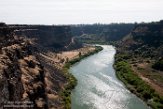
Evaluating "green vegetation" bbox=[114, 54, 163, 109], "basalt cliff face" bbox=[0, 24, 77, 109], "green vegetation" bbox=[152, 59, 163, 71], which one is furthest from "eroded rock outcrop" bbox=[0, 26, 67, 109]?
"green vegetation" bbox=[152, 59, 163, 71]

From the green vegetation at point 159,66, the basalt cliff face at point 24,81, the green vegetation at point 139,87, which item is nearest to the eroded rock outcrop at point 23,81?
the basalt cliff face at point 24,81

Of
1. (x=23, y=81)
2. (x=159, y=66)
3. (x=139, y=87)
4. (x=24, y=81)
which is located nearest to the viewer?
(x=23, y=81)

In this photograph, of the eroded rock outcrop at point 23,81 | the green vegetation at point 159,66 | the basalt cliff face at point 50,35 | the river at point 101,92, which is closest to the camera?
the eroded rock outcrop at point 23,81

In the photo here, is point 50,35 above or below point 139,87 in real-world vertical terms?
above

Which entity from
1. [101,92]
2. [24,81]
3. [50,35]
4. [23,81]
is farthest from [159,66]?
[50,35]

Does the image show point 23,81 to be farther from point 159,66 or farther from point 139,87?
point 159,66

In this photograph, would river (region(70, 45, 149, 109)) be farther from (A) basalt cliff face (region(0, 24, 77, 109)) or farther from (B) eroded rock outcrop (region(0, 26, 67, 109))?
(B) eroded rock outcrop (region(0, 26, 67, 109))

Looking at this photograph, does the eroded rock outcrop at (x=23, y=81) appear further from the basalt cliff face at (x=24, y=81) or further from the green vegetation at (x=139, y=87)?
the green vegetation at (x=139, y=87)

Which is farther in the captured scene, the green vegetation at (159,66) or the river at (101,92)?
the green vegetation at (159,66)
